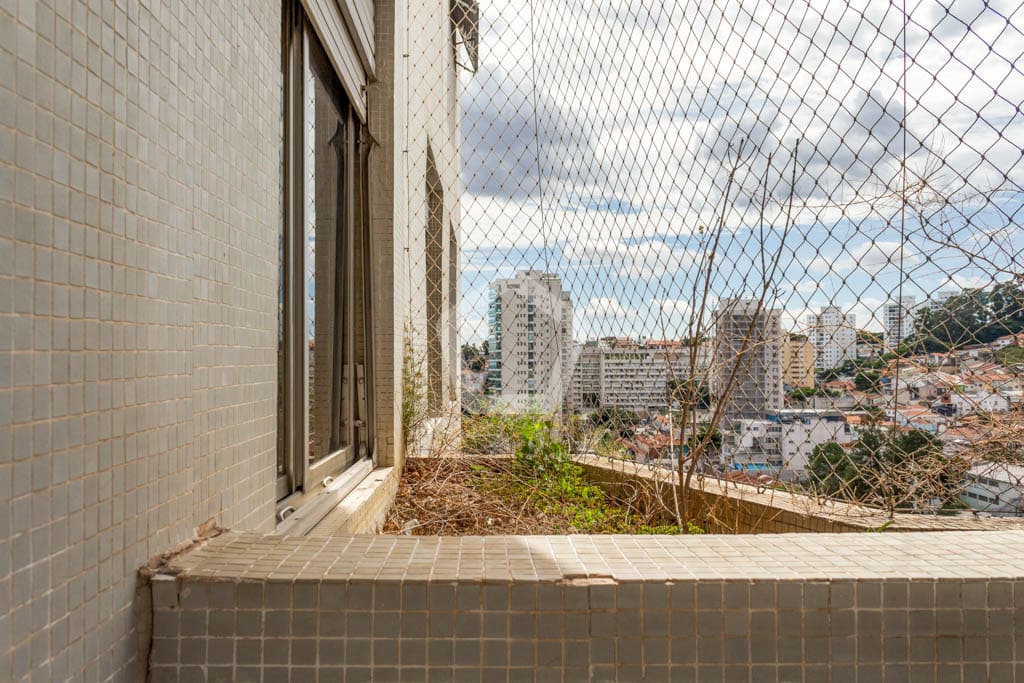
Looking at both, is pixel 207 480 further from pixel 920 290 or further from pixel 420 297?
pixel 420 297

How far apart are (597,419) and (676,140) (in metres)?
1.40

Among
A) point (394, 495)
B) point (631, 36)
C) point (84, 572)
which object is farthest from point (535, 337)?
point (84, 572)

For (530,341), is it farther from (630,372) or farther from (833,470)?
(833,470)

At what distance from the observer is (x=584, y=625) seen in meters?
1.02

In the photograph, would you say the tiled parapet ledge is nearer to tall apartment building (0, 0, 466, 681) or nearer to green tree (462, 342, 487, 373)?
tall apartment building (0, 0, 466, 681)

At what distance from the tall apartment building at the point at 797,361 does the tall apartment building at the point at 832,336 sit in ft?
0.08

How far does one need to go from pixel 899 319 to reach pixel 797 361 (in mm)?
378

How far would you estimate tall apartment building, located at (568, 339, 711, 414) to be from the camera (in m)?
2.84

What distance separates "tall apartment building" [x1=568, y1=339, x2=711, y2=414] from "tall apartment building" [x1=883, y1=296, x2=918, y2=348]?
2.11ft

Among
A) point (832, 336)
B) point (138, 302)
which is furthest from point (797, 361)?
point (138, 302)

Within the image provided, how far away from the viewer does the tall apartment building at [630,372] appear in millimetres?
2844

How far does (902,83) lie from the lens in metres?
2.31

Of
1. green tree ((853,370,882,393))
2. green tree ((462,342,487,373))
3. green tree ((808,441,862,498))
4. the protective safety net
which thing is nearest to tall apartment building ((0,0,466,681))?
the protective safety net

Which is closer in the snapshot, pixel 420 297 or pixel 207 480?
pixel 207 480
